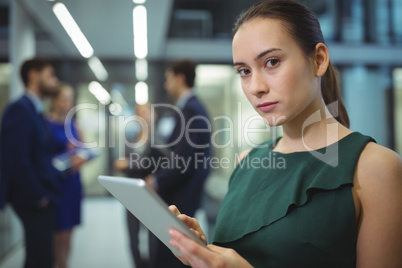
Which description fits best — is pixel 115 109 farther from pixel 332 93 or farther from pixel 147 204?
pixel 147 204

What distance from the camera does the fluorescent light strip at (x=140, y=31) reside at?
4.08 meters

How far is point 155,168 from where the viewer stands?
2.24 meters

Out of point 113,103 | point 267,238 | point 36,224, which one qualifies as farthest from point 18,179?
point 113,103

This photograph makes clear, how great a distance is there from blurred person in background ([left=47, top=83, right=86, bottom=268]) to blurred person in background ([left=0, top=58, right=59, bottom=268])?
50 cm

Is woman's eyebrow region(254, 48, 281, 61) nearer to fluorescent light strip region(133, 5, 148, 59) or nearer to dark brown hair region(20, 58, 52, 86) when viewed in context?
dark brown hair region(20, 58, 52, 86)

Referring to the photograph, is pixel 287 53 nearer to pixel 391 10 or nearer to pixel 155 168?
pixel 155 168

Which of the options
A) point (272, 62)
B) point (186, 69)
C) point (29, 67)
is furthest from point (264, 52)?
point (29, 67)

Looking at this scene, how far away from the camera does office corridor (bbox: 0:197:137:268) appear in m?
3.18

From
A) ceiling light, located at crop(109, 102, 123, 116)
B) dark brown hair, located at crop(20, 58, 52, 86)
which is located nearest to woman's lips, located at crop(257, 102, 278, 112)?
dark brown hair, located at crop(20, 58, 52, 86)

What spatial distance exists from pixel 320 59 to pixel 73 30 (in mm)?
4731

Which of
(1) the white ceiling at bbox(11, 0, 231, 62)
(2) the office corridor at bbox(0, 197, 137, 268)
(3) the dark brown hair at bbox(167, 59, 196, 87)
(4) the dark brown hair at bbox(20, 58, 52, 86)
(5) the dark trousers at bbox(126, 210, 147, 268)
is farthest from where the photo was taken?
(1) the white ceiling at bbox(11, 0, 231, 62)

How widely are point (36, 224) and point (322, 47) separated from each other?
78.2 inches

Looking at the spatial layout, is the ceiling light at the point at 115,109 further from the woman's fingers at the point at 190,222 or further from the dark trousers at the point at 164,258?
the woman's fingers at the point at 190,222

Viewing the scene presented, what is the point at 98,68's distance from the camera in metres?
6.52
